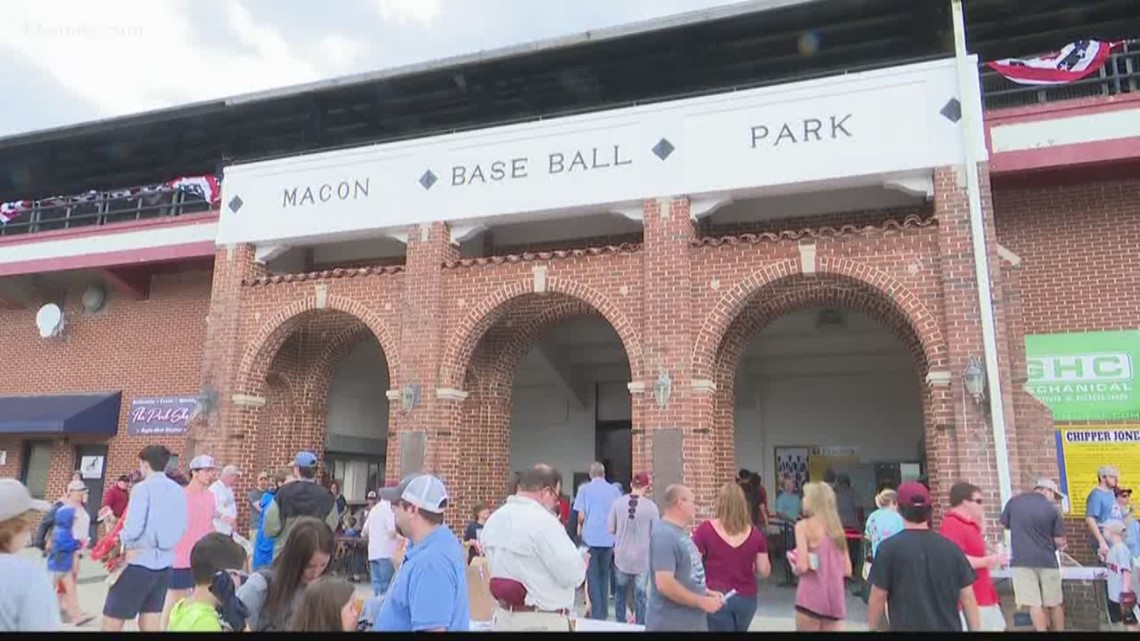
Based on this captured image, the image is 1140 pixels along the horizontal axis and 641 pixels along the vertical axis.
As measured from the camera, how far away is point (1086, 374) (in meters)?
10.3

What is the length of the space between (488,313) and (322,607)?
8802 mm

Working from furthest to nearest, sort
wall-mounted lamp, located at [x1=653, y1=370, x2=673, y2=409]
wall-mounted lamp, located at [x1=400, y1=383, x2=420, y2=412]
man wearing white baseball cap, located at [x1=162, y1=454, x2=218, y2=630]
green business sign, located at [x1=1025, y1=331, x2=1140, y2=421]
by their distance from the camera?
wall-mounted lamp, located at [x1=400, y1=383, x2=420, y2=412]
wall-mounted lamp, located at [x1=653, y1=370, x2=673, y2=409]
green business sign, located at [x1=1025, y1=331, x2=1140, y2=421]
man wearing white baseball cap, located at [x1=162, y1=454, x2=218, y2=630]

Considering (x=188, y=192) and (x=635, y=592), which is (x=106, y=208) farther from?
(x=635, y=592)

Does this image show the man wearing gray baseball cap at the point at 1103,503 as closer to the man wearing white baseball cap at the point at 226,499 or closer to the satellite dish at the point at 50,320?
the man wearing white baseball cap at the point at 226,499

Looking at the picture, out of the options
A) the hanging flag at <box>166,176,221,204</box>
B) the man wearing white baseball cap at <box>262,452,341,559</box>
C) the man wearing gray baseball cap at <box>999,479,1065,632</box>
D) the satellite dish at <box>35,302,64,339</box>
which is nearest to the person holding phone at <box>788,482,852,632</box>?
the man wearing gray baseball cap at <box>999,479,1065,632</box>

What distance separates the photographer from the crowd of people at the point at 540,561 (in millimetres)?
3377

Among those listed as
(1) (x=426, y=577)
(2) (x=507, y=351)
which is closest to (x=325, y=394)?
(2) (x=507, y=351)

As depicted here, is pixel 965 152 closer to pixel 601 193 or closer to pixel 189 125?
pixel 601 193

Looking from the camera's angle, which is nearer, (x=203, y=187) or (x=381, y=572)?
(x=381, y=572)

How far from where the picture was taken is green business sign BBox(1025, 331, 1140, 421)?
1013cm

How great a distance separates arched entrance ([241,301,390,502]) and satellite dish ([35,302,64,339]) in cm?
603

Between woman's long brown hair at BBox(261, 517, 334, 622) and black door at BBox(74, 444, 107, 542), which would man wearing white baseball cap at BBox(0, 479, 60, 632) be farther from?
black door at BBox(74, 444, 107, 542)

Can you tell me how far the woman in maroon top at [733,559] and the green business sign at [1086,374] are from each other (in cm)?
709

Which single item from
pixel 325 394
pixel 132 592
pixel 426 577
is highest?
pixel 325 394
